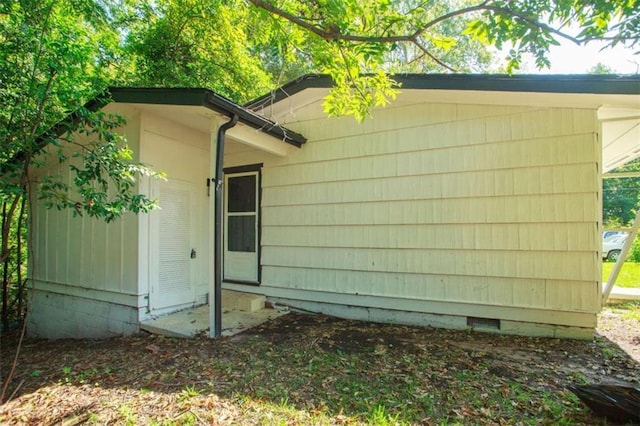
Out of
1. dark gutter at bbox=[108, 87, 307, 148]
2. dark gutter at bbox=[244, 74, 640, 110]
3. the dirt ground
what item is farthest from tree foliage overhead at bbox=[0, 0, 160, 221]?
dark gutter at bbox=[244, 74, 640, 110]

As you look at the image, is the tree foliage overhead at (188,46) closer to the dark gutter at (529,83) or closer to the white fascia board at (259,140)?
the white fascia board at (259,140)

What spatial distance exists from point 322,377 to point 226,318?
229 centimetres

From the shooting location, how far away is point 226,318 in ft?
16.3

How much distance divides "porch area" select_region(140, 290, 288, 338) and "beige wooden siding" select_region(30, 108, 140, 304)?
1.96 ft

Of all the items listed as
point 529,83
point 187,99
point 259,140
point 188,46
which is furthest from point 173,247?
point 188,46

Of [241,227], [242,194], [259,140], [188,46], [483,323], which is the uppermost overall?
[188,46]

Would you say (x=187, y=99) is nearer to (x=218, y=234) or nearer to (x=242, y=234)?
(x=218, y=234)

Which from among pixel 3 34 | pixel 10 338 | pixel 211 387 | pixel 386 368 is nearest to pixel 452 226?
pixel 386 368

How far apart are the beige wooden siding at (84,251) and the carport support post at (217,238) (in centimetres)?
123

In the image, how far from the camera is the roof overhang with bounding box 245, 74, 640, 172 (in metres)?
3.55

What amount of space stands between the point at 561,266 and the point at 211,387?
13.1 ft

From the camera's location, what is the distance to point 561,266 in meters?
4.02

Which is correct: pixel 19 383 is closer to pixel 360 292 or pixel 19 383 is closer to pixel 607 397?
pixel 360 292

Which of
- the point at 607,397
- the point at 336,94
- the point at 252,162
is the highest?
the point at 336,94
